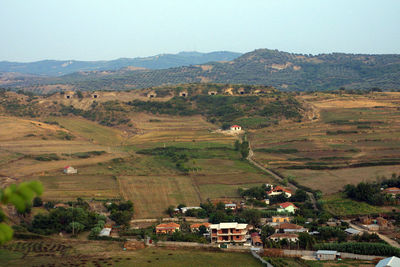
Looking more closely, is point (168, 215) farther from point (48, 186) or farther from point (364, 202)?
point (364, 202)

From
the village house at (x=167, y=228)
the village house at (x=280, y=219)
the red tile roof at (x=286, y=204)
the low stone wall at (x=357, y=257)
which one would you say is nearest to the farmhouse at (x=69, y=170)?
the village house at (x=167, y=228)

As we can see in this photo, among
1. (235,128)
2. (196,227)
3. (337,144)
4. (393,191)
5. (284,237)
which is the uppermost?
(235,128)

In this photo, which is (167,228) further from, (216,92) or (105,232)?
(216,92)

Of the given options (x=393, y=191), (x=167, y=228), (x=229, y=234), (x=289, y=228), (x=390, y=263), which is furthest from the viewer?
(x=393, y=191)

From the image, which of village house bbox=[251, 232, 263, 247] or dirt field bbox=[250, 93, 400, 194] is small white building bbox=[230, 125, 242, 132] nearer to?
dirt field bbox=[250, 93, 400, 194]

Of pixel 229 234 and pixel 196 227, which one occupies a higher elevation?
pixel 229 234

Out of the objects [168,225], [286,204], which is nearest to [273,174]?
[286,204]

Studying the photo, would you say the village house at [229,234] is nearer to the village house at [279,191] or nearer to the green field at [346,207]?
the green field at [346,207]

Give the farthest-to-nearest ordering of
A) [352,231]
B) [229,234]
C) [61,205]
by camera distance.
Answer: [61,205] → [229,234] → [352,231]
